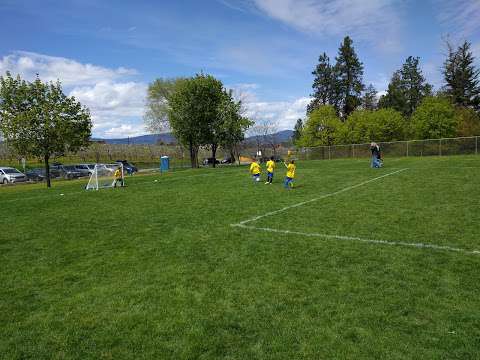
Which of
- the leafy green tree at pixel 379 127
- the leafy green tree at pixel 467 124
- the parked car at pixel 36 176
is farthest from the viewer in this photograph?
the leafy green tree at pixel 379 127

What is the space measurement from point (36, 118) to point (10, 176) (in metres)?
13.5

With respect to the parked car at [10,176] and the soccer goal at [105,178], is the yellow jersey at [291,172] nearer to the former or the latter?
the soccer goal at [105,178]

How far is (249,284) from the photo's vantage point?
6.07 meters

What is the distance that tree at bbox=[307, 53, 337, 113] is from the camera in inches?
2813

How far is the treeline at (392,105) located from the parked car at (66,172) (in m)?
32.1

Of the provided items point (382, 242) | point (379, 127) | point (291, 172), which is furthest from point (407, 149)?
point (382, 242)

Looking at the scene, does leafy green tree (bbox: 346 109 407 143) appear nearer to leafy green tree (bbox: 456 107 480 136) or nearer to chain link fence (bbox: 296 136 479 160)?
chain link fence (bbox: 296 136 479 160)

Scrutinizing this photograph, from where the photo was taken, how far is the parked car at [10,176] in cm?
3553

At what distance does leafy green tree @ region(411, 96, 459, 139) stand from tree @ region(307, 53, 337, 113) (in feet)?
88.7

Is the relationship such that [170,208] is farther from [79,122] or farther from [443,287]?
[79,122]

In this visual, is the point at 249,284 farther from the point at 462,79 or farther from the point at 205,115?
the point at 462,79

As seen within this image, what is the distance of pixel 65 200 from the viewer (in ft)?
55.7

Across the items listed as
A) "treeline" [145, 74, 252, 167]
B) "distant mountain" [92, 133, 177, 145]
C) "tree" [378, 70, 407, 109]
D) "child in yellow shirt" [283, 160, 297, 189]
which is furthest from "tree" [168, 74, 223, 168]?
"tree" [378, 70, 407, 109]

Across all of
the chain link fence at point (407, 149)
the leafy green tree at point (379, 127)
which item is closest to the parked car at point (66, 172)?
the chain link fence at point (407, 149)
